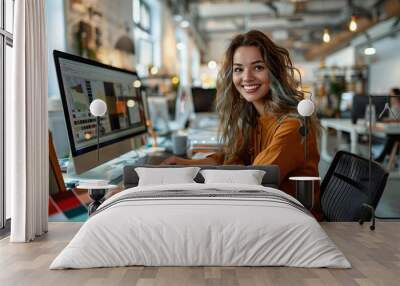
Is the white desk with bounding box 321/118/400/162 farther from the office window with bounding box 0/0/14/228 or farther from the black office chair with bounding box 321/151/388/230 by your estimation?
the office window with bounding box 0/0/14/228

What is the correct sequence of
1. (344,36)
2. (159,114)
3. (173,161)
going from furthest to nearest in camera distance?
(344,36)
(159,114)
(173,161)

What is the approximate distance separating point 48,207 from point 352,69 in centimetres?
1739

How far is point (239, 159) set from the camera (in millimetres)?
3645

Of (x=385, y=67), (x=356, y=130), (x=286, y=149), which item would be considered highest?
(x=385, y=67)

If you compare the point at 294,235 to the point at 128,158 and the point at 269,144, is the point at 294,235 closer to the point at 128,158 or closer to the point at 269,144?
the point at 269,144

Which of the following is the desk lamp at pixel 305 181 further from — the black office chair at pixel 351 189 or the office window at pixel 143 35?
the office window at pixel 143 35

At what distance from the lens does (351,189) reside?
323cm

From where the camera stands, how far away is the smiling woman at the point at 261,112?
3.23m

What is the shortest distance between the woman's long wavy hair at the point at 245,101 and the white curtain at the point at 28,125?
1190 millimetres

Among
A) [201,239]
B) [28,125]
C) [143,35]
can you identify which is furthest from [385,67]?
[201,239]

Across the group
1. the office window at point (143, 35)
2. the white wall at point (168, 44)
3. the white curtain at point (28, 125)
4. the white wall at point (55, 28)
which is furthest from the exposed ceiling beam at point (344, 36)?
the white curtain at point (28, 125)

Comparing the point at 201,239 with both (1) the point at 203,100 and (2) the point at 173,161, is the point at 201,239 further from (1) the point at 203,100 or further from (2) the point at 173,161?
(1) the point at 203,100

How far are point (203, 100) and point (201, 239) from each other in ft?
14.5

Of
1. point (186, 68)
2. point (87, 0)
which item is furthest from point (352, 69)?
point (87, 0)
